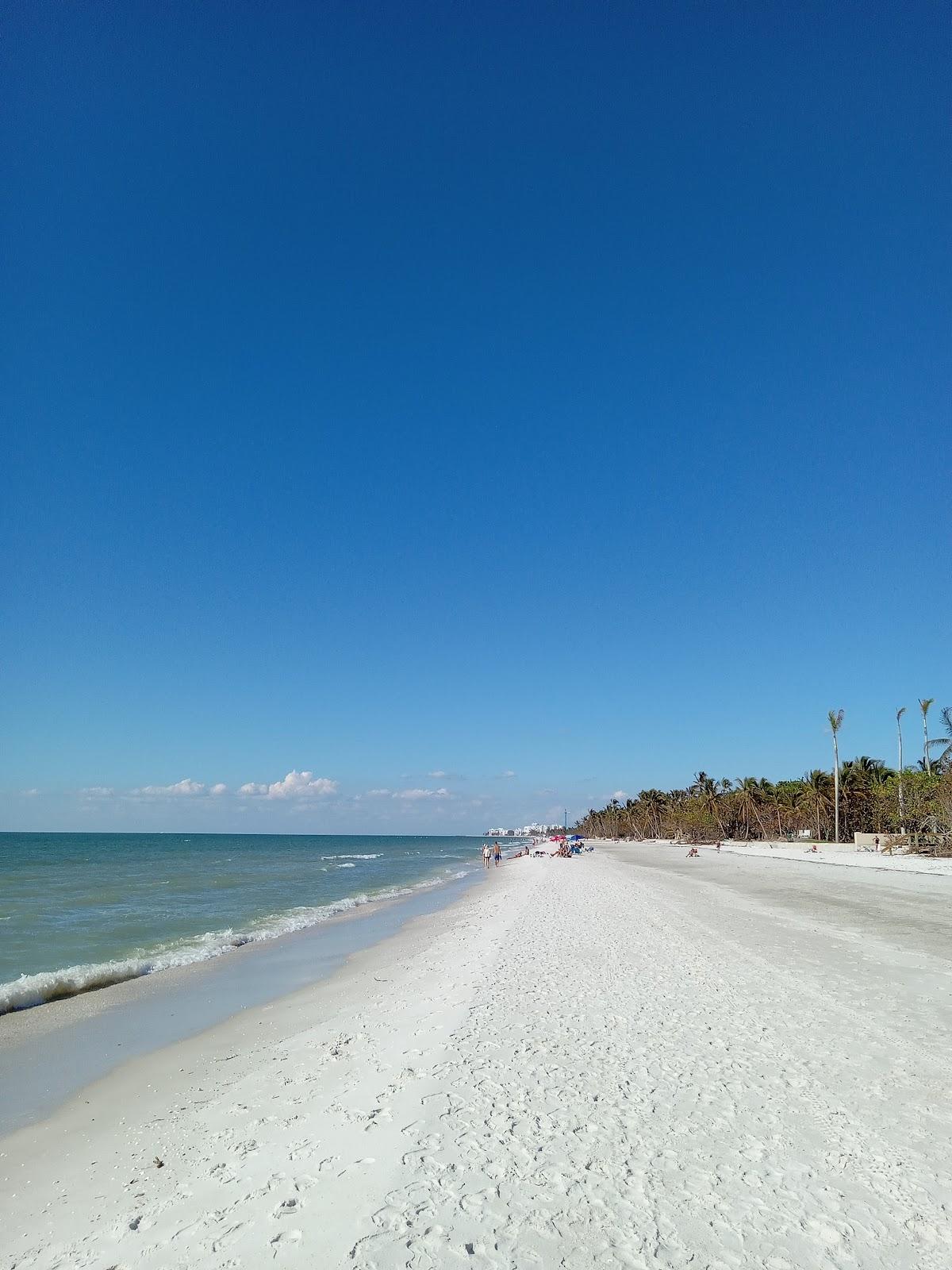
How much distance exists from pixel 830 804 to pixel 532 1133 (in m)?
73.8

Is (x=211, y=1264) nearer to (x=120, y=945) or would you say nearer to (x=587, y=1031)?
(x=587, y=1031)

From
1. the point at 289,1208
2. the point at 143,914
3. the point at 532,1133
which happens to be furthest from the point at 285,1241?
the point at 143,914

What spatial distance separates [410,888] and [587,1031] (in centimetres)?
2950

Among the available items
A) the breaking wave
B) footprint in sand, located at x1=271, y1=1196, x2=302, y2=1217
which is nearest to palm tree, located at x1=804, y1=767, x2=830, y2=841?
the breaking wave

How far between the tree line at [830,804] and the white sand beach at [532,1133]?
32.2 m

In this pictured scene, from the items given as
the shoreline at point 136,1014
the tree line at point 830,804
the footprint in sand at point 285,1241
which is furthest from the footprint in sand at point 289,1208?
the tree line at point 830,804

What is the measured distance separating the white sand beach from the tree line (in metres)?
32.2

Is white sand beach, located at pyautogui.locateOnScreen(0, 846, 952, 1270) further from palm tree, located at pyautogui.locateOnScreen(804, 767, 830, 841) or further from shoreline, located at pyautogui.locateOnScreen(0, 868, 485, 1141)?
palm tree, located at pyautogui.locateOnScreen(804, 767, 830, 841)

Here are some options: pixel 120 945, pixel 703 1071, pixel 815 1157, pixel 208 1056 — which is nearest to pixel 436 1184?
pixel 815 1157

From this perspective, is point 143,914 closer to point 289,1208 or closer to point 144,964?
point 144,964

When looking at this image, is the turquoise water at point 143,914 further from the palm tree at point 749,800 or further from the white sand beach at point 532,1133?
the palm tree at point 749,800

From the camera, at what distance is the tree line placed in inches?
1521

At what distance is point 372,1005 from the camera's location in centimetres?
1004

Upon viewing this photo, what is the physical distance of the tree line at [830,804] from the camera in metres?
38.6
